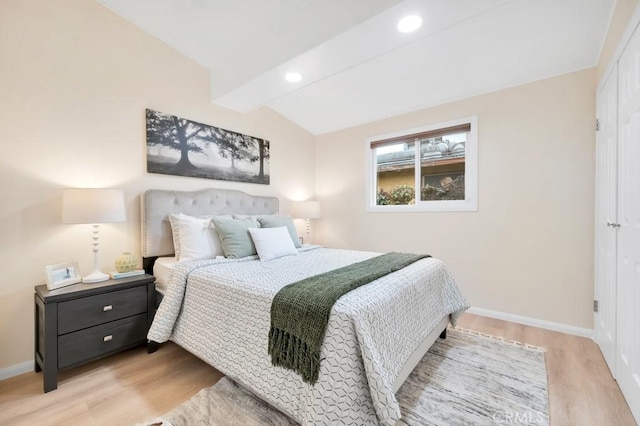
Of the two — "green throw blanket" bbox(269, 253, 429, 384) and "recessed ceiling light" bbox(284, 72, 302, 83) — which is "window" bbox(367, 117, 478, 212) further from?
"green throw blanket" bbox(269, 253, 429, 384)

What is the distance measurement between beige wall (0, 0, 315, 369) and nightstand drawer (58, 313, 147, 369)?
50 centimetres

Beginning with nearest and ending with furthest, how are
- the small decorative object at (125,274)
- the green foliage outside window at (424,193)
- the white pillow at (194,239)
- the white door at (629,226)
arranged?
the white door at (629,226)
the small decorative object at (125,274)
the white pillow at (194,239)
the green foliage outside window at (424,193)

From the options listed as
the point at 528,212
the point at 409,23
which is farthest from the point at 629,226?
the point at 409,23

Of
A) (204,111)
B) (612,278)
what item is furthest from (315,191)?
(612,278)

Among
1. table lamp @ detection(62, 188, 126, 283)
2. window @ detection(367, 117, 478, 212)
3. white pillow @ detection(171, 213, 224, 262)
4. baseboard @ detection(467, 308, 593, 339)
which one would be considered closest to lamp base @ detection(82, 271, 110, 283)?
table lamp @ detection(62, 188, 126, 283)

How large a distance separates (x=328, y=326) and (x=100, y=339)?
1.78m

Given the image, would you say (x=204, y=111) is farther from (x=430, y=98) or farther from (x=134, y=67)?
(x=430, y=98)

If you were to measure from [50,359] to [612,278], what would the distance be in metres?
3.77

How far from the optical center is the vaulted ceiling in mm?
1891

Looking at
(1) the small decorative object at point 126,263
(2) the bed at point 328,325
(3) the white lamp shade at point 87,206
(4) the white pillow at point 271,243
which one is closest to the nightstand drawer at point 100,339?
(2) the bed at point 328,325

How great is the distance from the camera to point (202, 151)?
3000mm

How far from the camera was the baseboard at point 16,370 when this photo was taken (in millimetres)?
1888

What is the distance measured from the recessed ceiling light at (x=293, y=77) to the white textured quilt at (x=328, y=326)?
1.66 metres

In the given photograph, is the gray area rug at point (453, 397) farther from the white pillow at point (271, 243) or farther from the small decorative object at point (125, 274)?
the small decorative object at point (125, 274)
